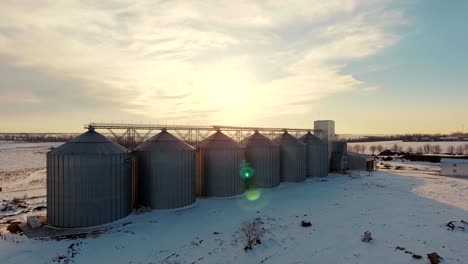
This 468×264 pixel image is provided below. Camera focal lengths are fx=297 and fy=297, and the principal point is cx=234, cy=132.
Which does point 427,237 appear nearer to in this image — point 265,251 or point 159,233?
point 265,251

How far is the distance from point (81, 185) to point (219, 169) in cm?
1290

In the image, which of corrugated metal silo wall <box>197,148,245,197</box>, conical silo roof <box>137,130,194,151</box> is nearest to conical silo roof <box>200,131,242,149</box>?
corrugated metal silo wall <box>197,148,245,197</box>

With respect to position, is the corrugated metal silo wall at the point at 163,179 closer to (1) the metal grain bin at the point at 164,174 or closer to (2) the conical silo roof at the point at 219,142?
(1) the metal grain bin at the point at 164,174

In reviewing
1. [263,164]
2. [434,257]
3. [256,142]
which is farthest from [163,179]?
[434,257]

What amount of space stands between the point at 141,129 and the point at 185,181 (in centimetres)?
997

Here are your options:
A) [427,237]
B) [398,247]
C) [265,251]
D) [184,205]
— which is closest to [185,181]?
[184,205]

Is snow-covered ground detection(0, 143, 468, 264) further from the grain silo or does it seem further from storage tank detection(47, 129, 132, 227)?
storage tank detection(47, 129, 132, 227)

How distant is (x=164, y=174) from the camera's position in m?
25.0

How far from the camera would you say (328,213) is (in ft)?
81.2

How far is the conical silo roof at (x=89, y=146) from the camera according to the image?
2086cm

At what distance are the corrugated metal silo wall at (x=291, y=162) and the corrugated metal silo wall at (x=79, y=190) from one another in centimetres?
2314

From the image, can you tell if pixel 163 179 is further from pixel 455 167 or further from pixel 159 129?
pixel 455 167

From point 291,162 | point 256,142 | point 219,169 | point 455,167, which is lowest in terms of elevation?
point 455,167

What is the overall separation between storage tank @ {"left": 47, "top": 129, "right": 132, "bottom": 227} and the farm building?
5117 cm
